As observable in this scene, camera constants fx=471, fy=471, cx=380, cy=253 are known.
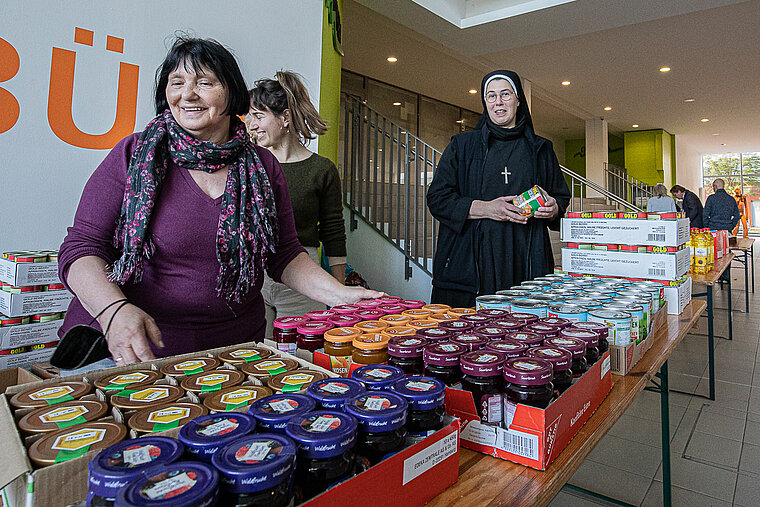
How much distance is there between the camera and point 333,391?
70 cm

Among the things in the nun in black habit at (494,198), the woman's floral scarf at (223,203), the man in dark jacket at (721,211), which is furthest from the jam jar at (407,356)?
the man in dark jacket at (721,211)

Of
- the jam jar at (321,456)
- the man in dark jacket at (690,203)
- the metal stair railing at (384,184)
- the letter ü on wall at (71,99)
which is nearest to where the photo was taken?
the jam jar at (321,456)

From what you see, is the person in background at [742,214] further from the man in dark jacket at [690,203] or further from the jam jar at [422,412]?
the jam jar at [422,412]

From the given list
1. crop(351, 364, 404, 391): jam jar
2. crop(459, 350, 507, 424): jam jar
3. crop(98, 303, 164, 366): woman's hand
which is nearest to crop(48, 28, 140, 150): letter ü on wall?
crop(98, 303, 164, 366): woman's hand

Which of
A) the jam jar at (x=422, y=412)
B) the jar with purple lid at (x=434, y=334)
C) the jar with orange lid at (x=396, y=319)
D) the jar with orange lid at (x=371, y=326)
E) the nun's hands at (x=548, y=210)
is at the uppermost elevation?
the nun's hands at (x=548, y=210)

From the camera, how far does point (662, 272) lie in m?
1.96

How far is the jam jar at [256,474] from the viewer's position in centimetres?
46

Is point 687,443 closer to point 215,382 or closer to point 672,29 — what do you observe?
point 215,382

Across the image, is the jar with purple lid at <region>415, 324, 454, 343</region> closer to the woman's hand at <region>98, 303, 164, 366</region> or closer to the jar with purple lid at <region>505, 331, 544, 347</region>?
the jar with purple lid at <region>505, 331, 544, 347</region>

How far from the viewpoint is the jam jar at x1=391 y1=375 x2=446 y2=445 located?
668 millimetres

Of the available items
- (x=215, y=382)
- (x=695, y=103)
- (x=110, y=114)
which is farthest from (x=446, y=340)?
(x=695, y=103)

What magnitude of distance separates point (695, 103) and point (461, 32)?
7326mm

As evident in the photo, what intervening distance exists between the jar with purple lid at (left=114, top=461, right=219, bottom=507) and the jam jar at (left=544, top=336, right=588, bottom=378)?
2.31 feet

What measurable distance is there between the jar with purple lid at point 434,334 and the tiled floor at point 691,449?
4.92ft
